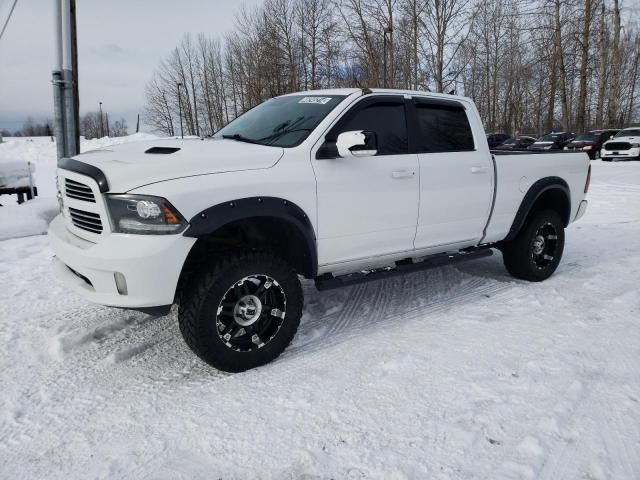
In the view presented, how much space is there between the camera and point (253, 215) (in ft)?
9.91

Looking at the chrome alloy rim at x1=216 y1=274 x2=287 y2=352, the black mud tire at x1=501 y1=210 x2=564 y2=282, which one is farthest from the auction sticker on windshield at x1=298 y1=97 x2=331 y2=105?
the black mud tire at x1=501 y1=210 x2=564 y2=282

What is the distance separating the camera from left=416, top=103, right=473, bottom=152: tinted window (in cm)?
406

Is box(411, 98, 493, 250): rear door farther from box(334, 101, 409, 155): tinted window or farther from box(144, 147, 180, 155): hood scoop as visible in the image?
box(144, 147, 180, 155): hood scoop

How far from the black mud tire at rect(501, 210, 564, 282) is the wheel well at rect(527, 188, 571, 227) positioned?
110 mm

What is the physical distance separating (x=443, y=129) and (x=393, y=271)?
137cm

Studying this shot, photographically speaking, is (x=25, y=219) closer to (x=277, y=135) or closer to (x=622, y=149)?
(x=277, y=135)

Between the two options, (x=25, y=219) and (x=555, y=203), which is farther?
(x=25, y=219)

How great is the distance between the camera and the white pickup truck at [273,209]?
9.07 feet

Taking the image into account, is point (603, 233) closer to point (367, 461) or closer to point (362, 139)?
point (362, 139)

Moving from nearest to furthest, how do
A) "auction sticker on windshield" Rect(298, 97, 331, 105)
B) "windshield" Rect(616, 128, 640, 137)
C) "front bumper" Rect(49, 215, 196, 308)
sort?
"front bumper" Rect(49, 215, 196, 308) → "auction sticker on windshield" Rect(298, 97, 331, 105) → "windshield" Rect(616, 128, 640, 137)

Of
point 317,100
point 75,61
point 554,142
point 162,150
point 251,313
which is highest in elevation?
point 554,142

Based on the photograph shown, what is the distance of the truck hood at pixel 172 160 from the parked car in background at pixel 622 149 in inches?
937

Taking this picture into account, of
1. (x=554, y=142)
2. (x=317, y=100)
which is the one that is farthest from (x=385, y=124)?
(x=554, y=142)

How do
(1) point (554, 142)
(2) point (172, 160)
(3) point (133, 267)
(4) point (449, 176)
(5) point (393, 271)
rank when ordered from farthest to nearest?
(1) point (554, 142) < (4) point (449, 176) < (5) point (393, 271) < (2) point (172, 160) < (3) point (133, 267)
